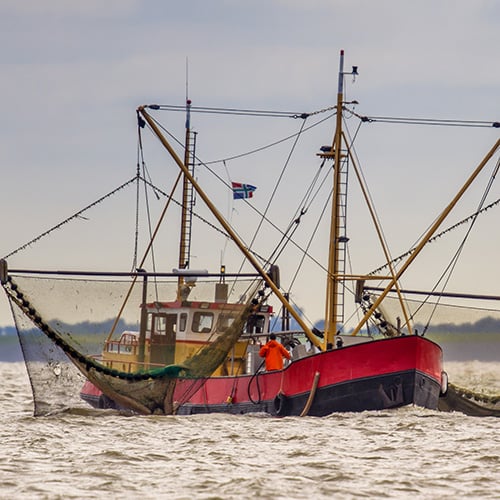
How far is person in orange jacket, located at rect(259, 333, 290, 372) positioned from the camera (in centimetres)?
3094

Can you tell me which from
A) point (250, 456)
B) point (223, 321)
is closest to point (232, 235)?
point (223, 321)

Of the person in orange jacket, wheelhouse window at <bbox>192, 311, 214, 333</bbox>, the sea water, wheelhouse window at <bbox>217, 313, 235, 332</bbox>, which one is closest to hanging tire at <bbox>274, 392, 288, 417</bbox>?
the sea water

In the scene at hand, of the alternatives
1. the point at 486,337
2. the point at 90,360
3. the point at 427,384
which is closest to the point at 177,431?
the point at 90,360

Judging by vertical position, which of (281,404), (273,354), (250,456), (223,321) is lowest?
(250,456)

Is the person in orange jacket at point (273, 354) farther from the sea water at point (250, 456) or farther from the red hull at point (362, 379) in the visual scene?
the sea water at point (250, 456)

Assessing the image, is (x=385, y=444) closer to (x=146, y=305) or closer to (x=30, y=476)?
(x=30, y=476)

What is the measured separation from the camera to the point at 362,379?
29.4 metres

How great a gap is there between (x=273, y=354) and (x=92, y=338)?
161 inches

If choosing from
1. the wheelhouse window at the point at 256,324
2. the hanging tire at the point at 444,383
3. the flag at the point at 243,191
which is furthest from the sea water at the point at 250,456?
the flag at the point at 243,191

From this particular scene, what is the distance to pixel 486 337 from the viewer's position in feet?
106

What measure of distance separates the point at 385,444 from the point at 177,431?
4.71 metres

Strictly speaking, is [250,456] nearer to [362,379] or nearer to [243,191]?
[362,379]

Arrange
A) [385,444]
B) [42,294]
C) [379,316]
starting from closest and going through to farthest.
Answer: [385,444]
[42,294]
[379,316]

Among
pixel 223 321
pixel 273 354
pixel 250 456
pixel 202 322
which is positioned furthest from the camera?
pixel 202 322
